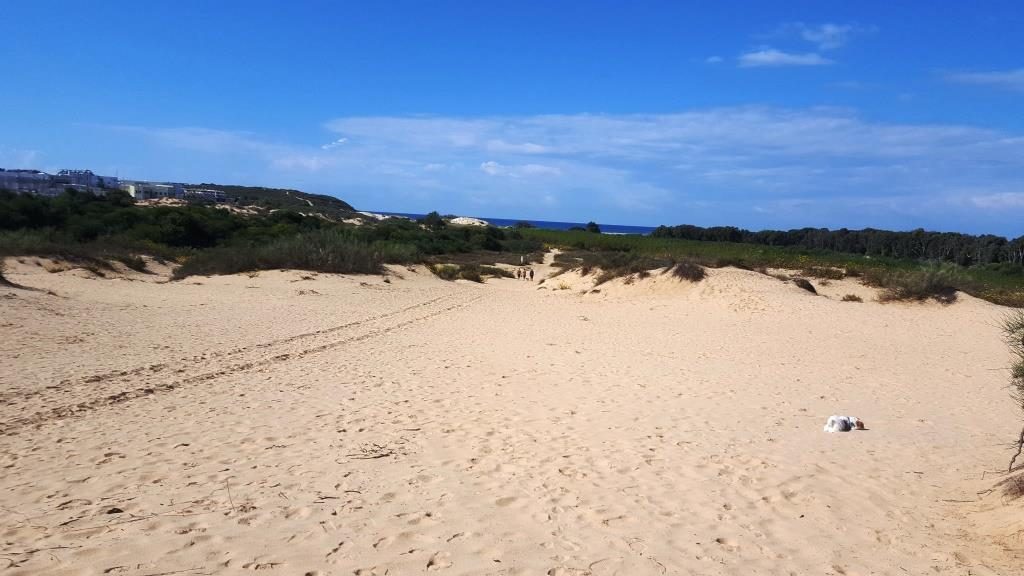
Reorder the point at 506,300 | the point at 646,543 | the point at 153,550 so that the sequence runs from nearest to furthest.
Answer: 1. the point at 153,550
2. the point at 646,543
3. the point at 506,300

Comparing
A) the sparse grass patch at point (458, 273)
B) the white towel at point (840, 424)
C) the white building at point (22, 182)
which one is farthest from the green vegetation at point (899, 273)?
the white building at point (22, 182)

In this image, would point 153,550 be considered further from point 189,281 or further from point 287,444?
point 189,281

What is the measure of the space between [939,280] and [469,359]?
59.2 feet

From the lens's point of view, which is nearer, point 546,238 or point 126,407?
point 126,407

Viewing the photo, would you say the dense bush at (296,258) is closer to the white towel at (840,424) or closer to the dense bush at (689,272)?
the dense bush at (689,272)

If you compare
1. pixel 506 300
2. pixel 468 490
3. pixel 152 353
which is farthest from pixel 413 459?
pixel 506 300

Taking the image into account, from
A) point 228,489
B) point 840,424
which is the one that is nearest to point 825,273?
point 840,424

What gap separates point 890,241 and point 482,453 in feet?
235

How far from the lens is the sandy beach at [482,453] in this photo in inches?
170

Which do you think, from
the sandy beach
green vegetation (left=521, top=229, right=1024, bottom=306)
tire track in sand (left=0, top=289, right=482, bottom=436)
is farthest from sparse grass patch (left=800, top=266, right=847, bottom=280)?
tire track in sand (left=0, top=289, right=482, bottom=436)

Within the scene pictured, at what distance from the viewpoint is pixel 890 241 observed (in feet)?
219

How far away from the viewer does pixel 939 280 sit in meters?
22.3

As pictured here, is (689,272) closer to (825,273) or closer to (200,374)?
(825,273)

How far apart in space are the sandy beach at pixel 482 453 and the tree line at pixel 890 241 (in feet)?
121
